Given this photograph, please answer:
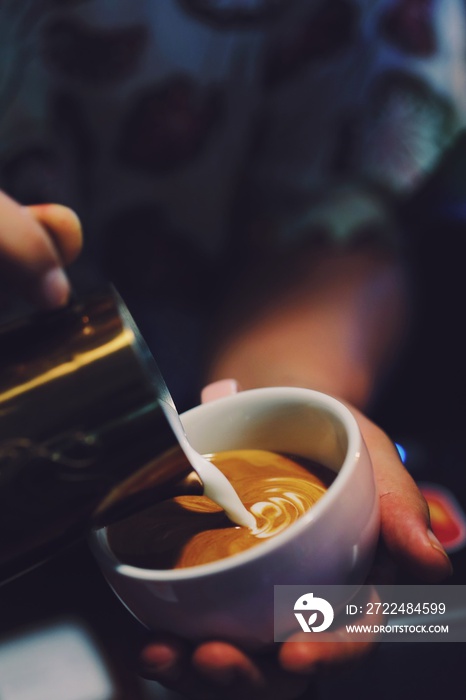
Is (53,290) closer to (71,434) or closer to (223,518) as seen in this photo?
(71,434)

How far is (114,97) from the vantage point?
1.14 m

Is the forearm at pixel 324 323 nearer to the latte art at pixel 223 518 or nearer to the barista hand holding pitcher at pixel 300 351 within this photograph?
the barista hand holding pitcher at pixel 300 351

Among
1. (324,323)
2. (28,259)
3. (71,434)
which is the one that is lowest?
(324,323)

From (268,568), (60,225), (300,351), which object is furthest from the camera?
(300,351)

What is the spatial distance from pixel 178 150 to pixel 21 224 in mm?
648

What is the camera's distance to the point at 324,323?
1242mm

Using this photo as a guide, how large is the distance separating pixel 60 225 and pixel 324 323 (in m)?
0.70

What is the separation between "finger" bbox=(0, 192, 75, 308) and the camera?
59 centimetres

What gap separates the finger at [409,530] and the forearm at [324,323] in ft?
1.47

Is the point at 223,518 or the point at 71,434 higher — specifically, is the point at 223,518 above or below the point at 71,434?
below

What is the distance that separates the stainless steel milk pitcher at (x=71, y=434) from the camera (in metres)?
0.53

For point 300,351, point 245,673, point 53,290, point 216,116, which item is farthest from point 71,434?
point 216,116

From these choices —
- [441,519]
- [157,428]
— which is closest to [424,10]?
[441,519]

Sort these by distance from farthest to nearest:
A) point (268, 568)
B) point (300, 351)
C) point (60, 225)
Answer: point (300, 351) → point (60, 225) → point (268, 568)
